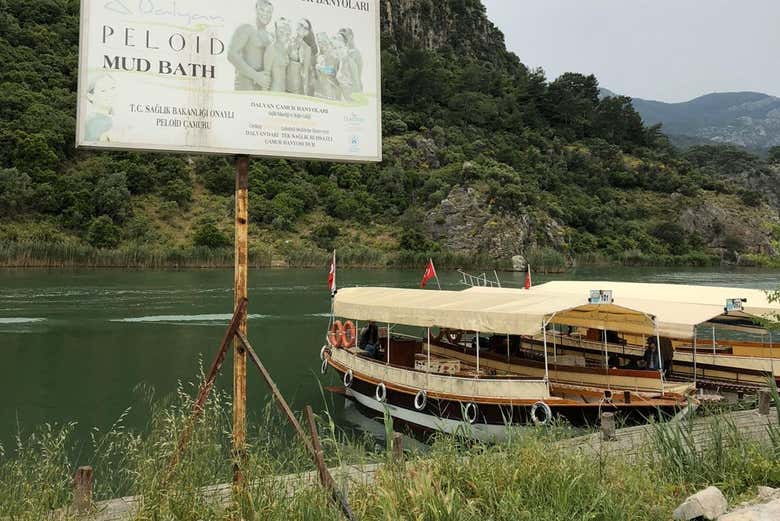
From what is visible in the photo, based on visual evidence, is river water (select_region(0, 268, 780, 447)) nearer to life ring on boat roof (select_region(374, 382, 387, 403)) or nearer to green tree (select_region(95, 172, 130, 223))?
life ring on boat roof (select_region(374, 382, 387, 403))

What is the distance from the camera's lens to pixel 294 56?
623 cm

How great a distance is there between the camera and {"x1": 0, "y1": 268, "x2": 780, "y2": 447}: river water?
15539 mm

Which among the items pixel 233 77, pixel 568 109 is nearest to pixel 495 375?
pixel 233 77

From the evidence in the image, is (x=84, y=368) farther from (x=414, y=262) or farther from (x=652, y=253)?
(x=652, y=253)

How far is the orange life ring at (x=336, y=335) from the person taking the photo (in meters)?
16.6

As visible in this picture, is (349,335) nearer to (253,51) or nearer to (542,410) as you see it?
(542,410)

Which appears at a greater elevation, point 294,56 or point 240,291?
point 294,56

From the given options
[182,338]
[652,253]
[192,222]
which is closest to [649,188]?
[652,253]

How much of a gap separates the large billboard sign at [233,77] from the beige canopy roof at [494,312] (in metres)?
6.20

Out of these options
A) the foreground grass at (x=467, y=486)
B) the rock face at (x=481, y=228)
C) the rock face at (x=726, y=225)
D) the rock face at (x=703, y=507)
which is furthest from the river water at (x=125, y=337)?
the rock face at (x=726, y=225)

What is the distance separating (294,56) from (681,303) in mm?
10324

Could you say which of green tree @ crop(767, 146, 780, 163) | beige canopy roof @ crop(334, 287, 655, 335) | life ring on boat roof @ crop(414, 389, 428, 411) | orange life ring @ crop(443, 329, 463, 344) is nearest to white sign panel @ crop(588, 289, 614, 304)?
beige canopy roof @ crop(334, 287, 655, 335)

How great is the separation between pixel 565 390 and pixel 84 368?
15192 mm

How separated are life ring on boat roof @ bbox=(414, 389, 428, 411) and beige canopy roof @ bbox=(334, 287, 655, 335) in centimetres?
150
